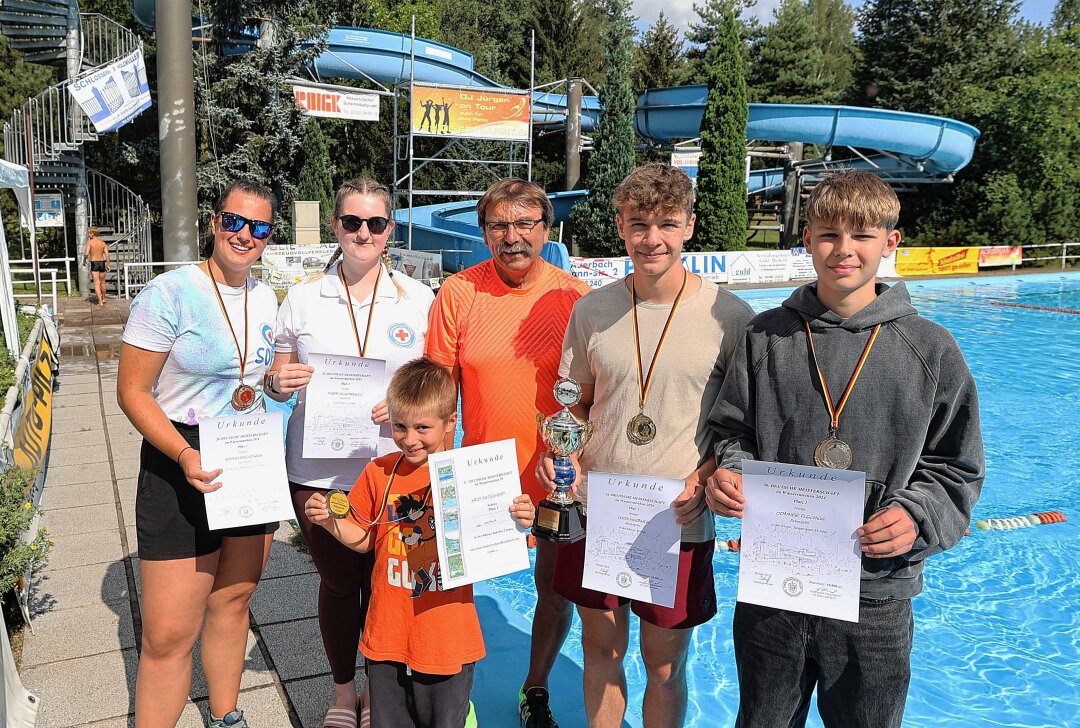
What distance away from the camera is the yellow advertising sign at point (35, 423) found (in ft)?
18.1

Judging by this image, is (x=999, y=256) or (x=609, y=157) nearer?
(x=609, y=157)

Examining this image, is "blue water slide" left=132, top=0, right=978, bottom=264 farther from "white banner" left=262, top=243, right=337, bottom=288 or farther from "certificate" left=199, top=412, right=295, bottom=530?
"certificate" left=199, top=412, right=295, bottom=530

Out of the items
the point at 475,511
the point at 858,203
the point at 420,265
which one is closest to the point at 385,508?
the point at 475,511

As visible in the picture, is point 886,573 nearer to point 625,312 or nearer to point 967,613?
point 625,312

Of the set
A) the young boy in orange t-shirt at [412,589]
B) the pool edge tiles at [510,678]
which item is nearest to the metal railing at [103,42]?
the pool edge tiles at [510,678]

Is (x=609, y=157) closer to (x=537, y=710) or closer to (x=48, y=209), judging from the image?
(x=48, y=209)

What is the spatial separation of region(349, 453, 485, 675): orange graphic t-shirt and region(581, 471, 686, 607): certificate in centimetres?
48

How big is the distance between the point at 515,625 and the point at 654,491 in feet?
8.58

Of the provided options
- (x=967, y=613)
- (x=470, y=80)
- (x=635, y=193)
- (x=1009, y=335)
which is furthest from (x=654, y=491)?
(x=470, y=80)

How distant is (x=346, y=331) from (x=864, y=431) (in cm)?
189

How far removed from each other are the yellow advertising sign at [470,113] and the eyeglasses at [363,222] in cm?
1867

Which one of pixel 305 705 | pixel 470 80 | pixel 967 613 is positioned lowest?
pixel 967 613

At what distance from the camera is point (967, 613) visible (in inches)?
223

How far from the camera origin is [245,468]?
2.68 m
